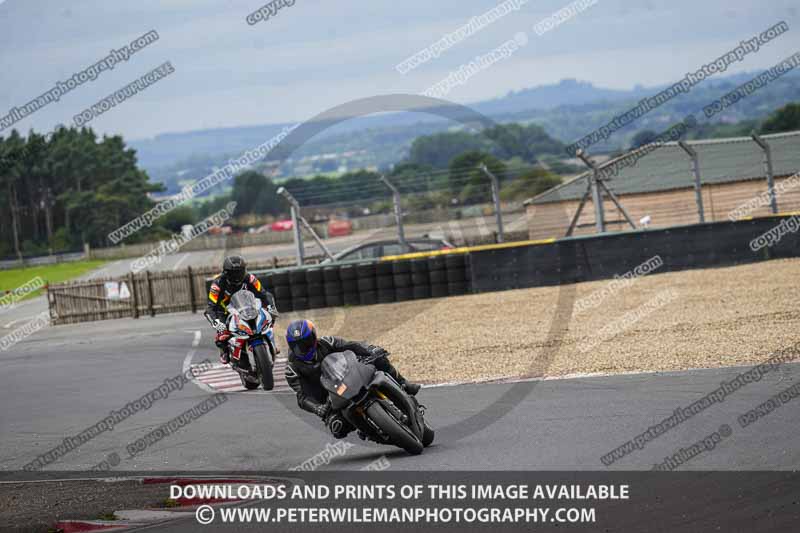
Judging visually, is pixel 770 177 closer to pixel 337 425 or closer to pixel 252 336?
pixel 252 336

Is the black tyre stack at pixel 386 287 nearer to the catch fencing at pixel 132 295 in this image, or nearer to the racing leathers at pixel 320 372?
the catch fencing at pixel 132 295

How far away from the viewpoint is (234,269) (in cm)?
1419

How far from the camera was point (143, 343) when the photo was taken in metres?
23.4

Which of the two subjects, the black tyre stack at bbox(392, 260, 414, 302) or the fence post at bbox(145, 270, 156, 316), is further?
the fence post at bbox(145, 270, 156, 316)

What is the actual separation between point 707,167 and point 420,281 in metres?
14.2

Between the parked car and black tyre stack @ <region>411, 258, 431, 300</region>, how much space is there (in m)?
2.50

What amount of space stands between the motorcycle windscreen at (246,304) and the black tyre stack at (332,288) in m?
9.69

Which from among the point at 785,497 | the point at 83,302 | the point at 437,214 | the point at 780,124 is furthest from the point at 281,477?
the point at 780,124

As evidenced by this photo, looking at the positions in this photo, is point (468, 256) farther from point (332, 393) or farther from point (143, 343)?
point (332, 393)

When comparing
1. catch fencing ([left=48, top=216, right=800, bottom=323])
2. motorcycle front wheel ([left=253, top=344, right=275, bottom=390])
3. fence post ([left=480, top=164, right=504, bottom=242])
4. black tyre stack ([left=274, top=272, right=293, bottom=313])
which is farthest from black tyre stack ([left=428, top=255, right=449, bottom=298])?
motorcycle front wheel ([left=253, top=344, right=275, bottom=390])

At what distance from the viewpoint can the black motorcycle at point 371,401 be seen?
29.4ft

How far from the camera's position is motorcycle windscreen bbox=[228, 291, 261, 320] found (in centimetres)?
1406

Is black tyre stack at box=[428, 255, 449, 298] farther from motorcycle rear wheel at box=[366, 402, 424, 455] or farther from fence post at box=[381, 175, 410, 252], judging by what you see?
motorcycle rear wheel at box=[366, 402, 424, 455]

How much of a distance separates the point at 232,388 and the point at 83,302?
22.3m
